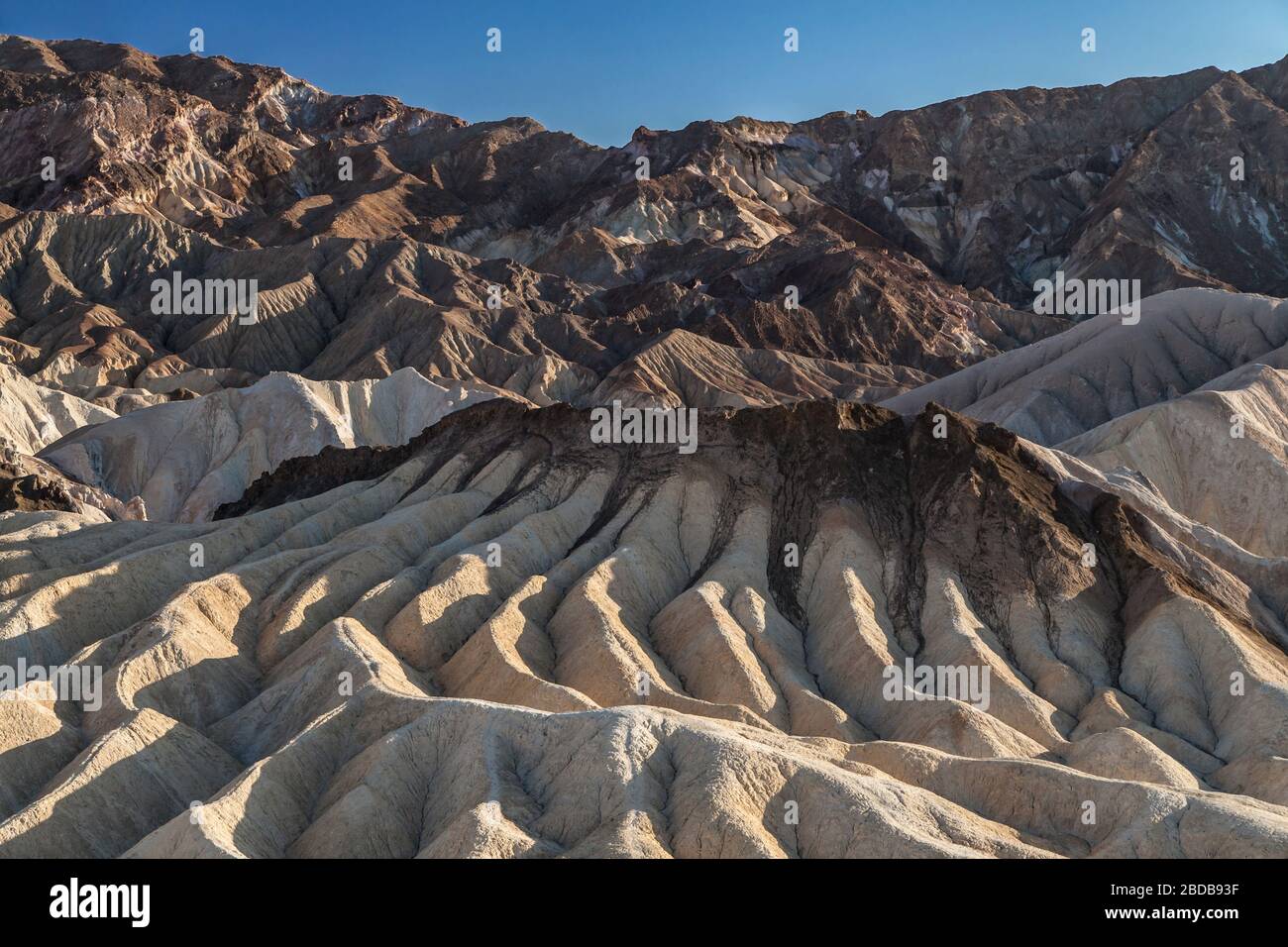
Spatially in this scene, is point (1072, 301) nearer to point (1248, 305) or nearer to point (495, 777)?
point (1248, 305)

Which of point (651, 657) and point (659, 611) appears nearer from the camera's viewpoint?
point (651, 657)

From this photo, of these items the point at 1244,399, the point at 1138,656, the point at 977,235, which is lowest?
the point at 1138,656

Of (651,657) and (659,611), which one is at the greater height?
(659,611)

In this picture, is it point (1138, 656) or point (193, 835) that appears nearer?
point (193, 835)

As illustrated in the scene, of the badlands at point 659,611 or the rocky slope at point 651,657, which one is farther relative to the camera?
the badlands at point 659,611

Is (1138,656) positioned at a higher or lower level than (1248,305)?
lower

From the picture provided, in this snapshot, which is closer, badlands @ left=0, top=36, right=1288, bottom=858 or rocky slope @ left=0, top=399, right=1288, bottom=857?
rocky slope @ left=0, top=399, right=1288, bottom=857

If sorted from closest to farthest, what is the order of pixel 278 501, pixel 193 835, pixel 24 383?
pixel 193 835, pixel 278 501, pixel 24 383
